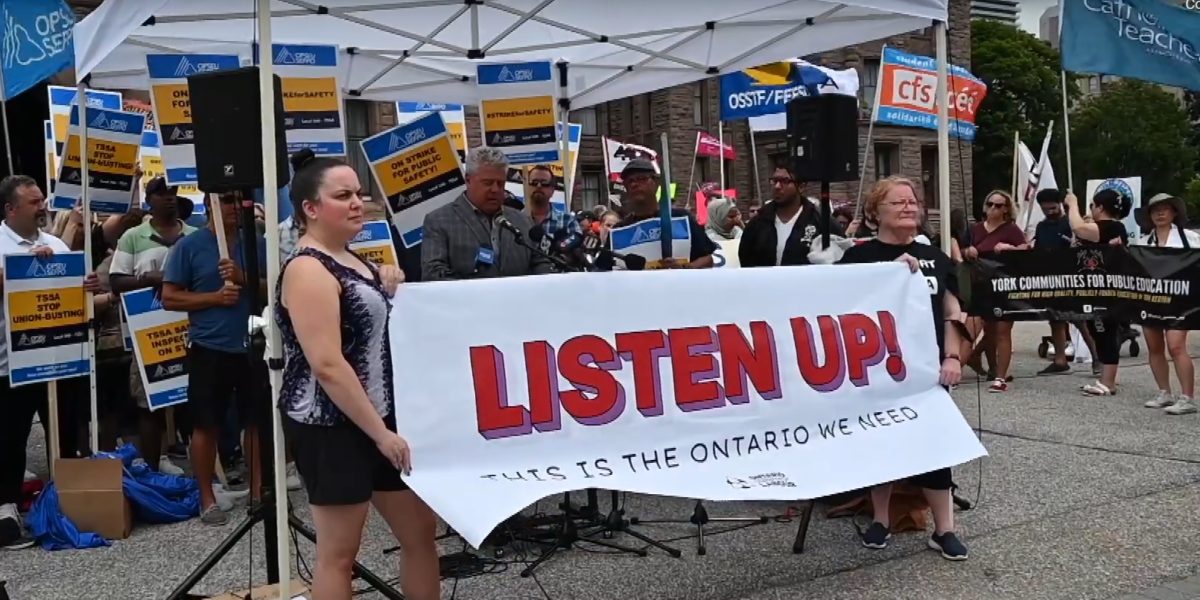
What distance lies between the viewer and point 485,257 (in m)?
4.98

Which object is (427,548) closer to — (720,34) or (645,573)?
(645,573)

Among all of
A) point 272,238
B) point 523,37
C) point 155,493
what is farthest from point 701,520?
point 523,37

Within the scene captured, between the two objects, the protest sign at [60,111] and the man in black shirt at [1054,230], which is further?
the man in black shirt at [1054,230]

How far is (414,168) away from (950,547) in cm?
426

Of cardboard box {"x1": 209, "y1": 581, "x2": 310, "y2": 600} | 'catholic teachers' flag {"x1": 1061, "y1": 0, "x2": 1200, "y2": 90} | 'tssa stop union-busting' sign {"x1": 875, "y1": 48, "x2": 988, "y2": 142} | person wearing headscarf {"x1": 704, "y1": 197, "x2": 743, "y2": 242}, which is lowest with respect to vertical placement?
cardboard box {"x1": 209, "y1": 581, "x2": 310, "y2": 600}

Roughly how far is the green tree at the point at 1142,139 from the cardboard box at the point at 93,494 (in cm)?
5979

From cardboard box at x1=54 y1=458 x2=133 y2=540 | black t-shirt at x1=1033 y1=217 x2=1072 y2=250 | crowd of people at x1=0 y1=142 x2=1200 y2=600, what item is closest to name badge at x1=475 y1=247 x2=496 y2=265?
crowd of people at x1=0 y1=142 x2=1200 y2=600

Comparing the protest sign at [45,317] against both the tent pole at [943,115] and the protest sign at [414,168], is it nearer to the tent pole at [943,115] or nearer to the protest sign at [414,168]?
the protest sign at [414,168]

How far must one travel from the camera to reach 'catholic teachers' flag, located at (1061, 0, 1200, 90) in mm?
6254

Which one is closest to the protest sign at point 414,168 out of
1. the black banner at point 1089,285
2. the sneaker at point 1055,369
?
the black banner at point 1089,285

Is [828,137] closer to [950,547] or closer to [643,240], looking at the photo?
[643,240]

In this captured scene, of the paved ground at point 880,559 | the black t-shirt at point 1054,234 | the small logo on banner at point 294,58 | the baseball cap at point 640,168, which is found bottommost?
the paved ground at point 880,559

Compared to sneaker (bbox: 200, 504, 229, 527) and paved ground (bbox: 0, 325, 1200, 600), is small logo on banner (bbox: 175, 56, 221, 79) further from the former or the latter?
paved ground (bbox: 0, 325, 1200, 600)

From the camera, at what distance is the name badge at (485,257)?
4988mm
